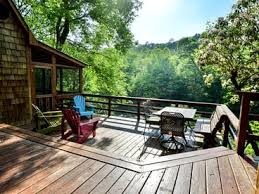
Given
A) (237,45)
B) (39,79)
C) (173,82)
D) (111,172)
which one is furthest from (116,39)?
(173,82)

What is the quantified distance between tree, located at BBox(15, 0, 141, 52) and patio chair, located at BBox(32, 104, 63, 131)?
24.9 feet

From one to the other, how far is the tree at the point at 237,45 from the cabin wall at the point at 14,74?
678 cm

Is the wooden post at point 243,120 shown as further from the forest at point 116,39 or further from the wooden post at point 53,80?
the wooden post at point 53,80

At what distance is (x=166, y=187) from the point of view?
2.03 metres

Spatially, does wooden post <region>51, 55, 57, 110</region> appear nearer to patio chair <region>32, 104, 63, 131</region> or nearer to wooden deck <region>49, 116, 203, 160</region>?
patio chair <region>32, 104, 63, 131</region>

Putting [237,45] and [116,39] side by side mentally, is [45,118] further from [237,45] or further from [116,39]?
[116,39]

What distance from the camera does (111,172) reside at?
2.32m

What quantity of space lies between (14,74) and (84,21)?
7.75m

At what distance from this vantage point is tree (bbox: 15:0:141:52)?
1151cm

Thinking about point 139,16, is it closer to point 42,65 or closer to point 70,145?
point 42,65

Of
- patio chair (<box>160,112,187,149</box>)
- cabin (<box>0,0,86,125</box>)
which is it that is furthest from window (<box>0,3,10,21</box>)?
patio chair (<box>160,112,187,149</box>)

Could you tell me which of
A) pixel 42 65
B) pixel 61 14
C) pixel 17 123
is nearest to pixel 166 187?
pixel 17 123

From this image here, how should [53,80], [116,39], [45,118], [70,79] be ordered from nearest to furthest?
[45,118] < [53,80] < [116,39] < [70,79]

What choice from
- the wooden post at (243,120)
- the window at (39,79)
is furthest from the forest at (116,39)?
the wooden post at (243,120)
